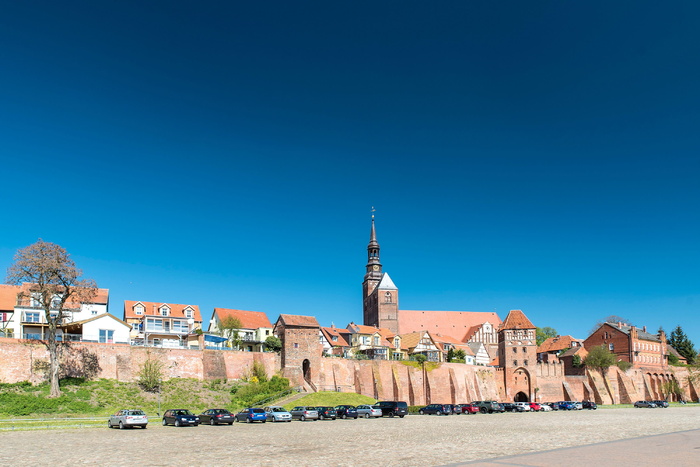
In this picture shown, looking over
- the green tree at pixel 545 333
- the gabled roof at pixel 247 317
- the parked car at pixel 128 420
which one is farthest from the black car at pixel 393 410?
the green tree at pixel 545 333

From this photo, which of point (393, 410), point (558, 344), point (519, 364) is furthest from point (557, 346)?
point (393, 410)

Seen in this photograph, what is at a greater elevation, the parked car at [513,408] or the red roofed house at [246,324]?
the red roofed house at [246,324]

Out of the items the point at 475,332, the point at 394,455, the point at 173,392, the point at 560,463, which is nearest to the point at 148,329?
the point at 173,392

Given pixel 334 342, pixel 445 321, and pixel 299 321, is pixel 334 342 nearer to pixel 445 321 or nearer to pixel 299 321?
pixel 299 321

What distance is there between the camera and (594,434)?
106 ft

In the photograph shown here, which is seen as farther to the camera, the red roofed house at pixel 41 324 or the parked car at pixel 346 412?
the red roofed house at pixel 41 324

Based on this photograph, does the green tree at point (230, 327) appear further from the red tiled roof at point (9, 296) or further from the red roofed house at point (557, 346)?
the red roofed house at point (557, 346)

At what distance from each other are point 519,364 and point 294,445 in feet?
247

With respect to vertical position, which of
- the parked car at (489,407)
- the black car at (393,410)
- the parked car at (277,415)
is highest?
the parked car at (277,415)

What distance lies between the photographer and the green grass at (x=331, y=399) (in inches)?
2307

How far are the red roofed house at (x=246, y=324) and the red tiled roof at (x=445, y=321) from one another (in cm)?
4396

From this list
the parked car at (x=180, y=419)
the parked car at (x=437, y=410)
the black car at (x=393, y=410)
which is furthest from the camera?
the parked car at (x=437, y=410)

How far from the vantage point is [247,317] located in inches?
3561

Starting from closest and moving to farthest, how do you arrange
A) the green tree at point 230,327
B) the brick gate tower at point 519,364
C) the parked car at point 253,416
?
the parked car at point 253,416 < the green tree at point 230,327 < the brick gate tower at point 519,364
